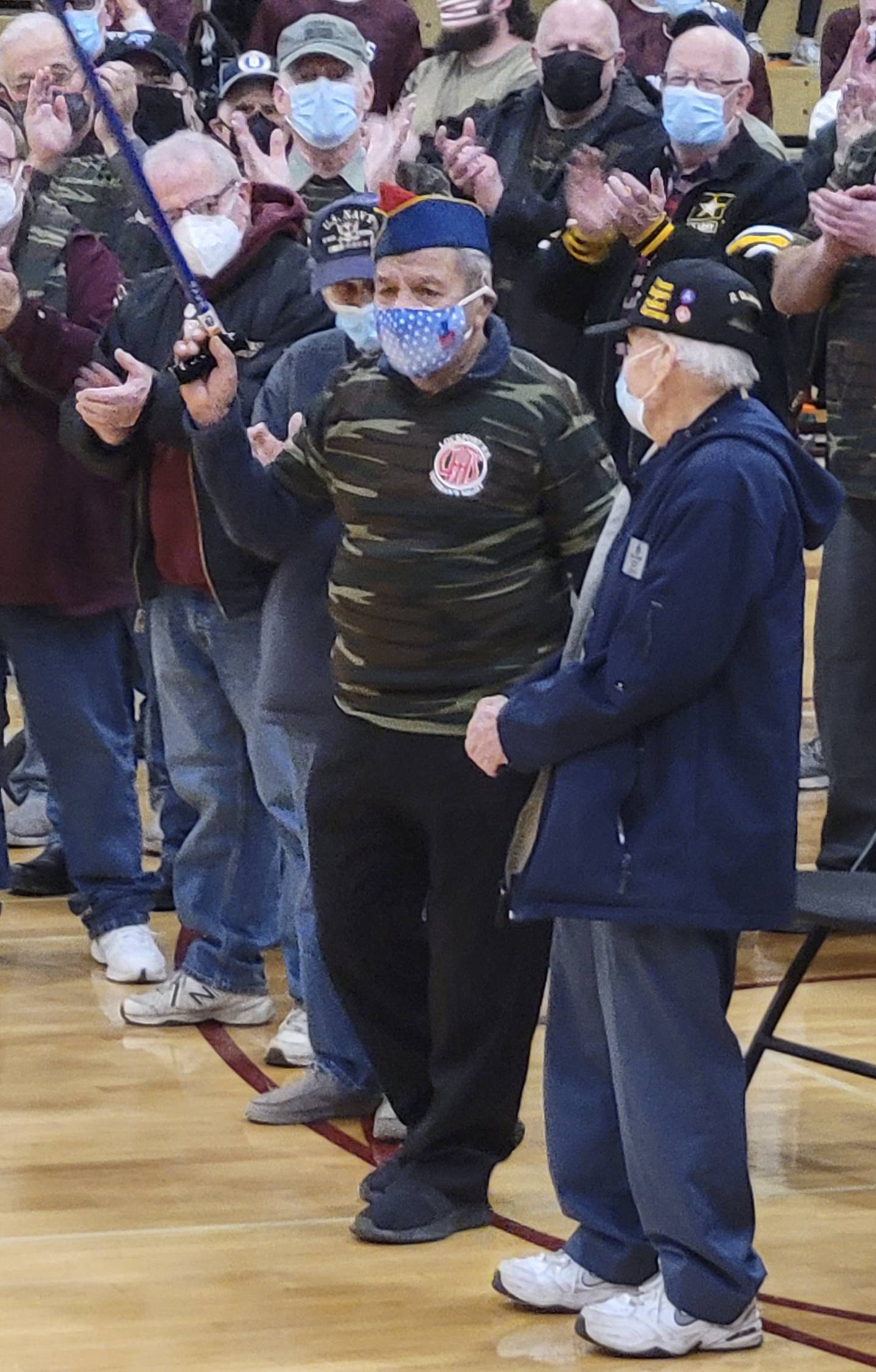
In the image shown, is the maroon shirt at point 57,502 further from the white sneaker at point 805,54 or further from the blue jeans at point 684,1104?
the white sneaker at point 805,54

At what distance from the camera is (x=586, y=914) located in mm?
3129

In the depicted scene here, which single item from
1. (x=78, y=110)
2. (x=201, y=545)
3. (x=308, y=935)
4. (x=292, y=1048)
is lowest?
(x=292, y=1048)

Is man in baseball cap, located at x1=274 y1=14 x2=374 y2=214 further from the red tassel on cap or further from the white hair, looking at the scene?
the white hair

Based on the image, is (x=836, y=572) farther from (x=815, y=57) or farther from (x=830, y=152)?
(x=815, y=57)

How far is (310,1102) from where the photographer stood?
171 inches

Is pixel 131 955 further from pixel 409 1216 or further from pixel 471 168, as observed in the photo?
pixel 471 168

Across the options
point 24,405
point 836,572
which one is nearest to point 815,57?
point 836,572

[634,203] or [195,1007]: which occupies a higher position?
[634,203]

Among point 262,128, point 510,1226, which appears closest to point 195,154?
point 510,1226

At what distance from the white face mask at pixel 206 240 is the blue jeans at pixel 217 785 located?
2.07 ft

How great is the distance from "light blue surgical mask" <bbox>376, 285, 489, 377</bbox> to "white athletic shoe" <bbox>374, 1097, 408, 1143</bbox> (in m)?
1.35

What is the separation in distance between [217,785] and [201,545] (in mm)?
571

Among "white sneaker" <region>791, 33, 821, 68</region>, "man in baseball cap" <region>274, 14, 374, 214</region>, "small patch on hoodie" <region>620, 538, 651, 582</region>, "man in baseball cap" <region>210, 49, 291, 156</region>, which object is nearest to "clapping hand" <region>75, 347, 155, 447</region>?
"man in baseball cap" <region>274, 14, 374, 214</region>

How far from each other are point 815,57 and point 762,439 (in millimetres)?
8467
